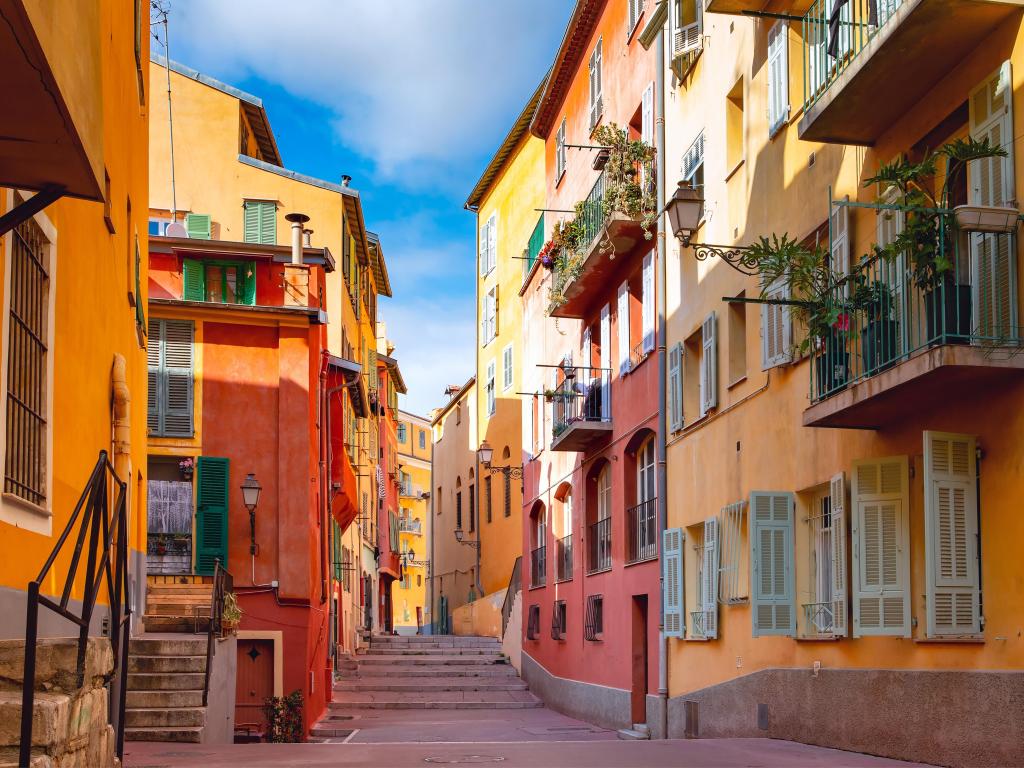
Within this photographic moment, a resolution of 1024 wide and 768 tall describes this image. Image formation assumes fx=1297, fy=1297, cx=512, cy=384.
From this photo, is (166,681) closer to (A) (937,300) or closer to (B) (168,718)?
(B) (168,718)

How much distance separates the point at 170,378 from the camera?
2259cm

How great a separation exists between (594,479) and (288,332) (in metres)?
6.57

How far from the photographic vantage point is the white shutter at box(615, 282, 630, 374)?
73.2ft

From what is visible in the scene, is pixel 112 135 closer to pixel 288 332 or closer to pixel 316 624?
pixel 288 332

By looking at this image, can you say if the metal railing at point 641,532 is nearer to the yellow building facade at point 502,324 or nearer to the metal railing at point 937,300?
the metal railing at point 937,300

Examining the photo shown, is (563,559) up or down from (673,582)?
up

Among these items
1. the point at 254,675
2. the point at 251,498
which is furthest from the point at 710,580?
the point at 254,675

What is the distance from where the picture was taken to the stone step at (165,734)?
14672mm

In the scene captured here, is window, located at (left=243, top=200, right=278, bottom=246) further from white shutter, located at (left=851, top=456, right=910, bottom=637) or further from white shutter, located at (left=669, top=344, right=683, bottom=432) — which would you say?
white shutter, located at (left=851, top=456, right=910, bottom=637)

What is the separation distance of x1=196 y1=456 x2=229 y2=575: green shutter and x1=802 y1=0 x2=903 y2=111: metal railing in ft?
41.3

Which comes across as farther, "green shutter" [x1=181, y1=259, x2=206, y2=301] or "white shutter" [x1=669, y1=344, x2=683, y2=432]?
"green shutter" [x1=181, y1=259, x2=206, y2=301]

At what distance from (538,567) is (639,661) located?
9154 millimetres

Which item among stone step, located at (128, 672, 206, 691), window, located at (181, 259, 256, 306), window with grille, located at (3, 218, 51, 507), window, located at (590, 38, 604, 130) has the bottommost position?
stone step, located at (128, 672, 206, 691)

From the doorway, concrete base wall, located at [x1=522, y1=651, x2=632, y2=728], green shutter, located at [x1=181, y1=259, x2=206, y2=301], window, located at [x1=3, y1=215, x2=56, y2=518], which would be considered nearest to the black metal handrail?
window, located at [x1=3, y1=215, x2=56, y2=518]
